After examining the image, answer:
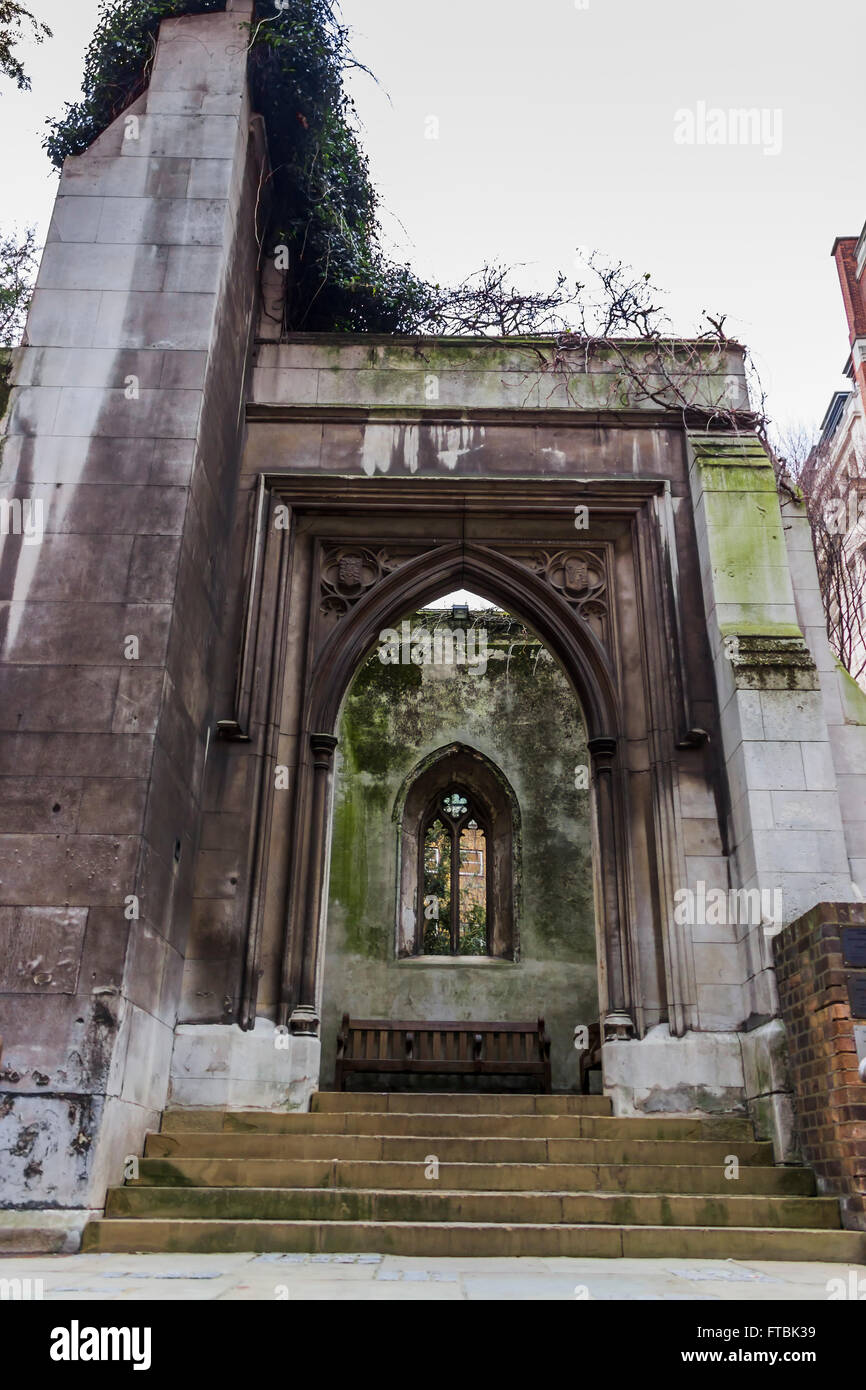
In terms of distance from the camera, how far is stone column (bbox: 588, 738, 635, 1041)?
6910 mm

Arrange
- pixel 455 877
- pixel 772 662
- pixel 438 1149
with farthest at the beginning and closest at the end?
1. pixel 455 877
2. pixel 772 662
3. pixel 438 1149

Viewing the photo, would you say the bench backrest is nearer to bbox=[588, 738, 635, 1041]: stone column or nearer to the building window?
the building window

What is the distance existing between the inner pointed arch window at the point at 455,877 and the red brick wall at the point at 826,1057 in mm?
6716

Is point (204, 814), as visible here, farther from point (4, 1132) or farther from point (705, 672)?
point (705, 672)

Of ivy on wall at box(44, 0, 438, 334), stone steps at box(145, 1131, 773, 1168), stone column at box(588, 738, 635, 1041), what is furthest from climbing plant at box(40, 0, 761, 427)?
stone steps at box(145, 1131, 773, 1168)

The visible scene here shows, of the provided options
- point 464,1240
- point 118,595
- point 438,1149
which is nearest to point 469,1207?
point 464,1240

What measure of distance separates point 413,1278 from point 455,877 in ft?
29.9

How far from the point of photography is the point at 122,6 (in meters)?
8.70

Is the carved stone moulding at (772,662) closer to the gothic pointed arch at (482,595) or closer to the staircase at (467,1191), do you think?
the gothic pointed arch at (482,595)

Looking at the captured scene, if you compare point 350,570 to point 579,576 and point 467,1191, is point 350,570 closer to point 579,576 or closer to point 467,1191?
point 579,576

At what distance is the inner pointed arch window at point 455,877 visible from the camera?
1220 cm

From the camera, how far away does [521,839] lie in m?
12.2

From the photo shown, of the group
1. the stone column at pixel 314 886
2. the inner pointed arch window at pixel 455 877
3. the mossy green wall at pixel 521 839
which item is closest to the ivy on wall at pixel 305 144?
the stone column at pixel 314 886
